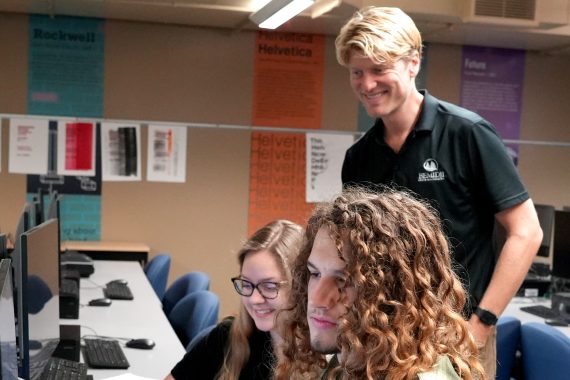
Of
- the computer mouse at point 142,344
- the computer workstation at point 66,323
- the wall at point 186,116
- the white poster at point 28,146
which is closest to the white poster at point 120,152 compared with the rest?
the wall at point 186,116

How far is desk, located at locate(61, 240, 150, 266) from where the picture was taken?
6133mm

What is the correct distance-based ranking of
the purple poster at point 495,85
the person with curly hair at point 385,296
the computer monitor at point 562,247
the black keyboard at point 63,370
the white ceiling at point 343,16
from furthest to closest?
the purple poster at point 495,85 < the white ceiling at point 343,16 < the computer monitor at point 562,247 < the black keyboard at point 63,370 < the person with curly hair at point 385,296

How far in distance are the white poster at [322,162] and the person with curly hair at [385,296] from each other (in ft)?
17.5

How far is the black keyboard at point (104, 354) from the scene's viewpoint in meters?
2.98

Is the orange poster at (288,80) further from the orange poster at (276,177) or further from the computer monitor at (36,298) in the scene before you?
the computer monitor at (36,298)

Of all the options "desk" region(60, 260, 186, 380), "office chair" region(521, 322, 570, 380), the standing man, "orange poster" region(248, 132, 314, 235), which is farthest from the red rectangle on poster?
the standing man

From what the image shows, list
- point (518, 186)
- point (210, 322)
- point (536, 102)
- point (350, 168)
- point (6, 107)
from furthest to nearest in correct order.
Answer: point (536, 102) → point (6, 107) → point (210, 322) → point (350, 168) → point (518, 186)

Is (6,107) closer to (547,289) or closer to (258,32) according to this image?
(258,32)

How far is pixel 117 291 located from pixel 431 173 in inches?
107

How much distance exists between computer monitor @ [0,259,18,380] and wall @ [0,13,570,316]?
476 cm

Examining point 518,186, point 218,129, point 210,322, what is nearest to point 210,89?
point 218,129

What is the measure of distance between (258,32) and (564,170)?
2883mm

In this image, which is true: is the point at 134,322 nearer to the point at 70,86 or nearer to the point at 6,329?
the point at 6,329

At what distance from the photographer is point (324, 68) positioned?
677 cm
